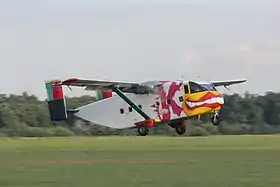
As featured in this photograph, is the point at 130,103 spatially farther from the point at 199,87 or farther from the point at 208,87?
the point at 208,87

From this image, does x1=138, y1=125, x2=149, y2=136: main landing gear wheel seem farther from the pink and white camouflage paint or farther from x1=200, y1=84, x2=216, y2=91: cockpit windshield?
x1=200, y1=84, x2=216, y2=91: cockpit windshield

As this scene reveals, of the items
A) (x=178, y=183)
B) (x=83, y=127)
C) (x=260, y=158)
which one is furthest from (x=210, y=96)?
(x=178, y=183)

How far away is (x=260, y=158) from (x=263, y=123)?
→ 6196cm

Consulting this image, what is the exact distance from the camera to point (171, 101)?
65.1 metres

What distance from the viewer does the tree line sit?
7312 cm

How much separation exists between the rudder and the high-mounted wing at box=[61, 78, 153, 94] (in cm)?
315

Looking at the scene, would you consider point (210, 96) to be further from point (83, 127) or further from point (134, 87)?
point (83, 127)

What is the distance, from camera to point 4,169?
2391 cm

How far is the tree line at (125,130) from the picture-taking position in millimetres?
73125

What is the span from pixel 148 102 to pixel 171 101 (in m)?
2.23

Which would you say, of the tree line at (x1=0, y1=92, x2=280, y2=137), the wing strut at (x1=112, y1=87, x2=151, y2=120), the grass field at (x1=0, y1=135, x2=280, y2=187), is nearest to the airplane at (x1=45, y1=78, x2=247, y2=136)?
the wing strut at (x1=112, y1=87, x2=151, y2=120)

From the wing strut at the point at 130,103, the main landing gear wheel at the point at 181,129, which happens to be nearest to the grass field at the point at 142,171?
the wing strut at the point at 130,103

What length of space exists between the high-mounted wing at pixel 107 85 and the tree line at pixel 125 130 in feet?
16.6

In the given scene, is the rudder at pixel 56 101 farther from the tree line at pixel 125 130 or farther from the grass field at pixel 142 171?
the grass field at pixel 142 171
